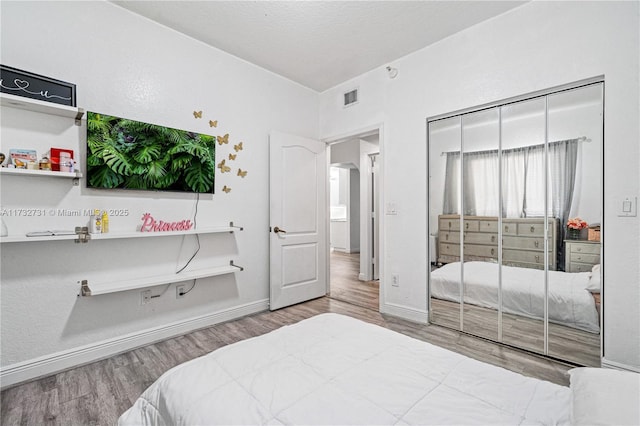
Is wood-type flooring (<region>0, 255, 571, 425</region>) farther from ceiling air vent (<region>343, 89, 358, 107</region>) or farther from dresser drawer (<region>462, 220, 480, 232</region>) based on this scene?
ceiling air vent (<region>343, 89, 358, 107</region>)

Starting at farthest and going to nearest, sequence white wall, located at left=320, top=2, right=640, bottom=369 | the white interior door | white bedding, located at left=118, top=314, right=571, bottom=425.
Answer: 1. the white interior door
2. white wall, located at left=320, top=2, right=640, bottom=369
3. white bedding, located at left=118, top=314, right=571, bottom=425

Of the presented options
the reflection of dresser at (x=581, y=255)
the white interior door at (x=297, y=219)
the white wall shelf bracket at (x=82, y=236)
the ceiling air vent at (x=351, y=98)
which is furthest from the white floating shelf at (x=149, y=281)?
the reflection of dresser at (x=581, y=255)

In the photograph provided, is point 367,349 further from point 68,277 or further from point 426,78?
point 426,78

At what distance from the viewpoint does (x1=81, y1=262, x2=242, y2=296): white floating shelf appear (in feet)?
7.24

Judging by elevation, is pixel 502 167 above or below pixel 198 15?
below

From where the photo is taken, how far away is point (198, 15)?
2.52 m

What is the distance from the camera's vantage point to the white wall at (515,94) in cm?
197

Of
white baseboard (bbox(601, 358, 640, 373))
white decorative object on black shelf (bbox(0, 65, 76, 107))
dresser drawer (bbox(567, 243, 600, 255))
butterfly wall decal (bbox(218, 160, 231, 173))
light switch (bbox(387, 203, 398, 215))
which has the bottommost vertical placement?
white baseboard (bbox(601, 358, 640, 373))

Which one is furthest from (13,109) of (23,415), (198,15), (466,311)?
(466,311)

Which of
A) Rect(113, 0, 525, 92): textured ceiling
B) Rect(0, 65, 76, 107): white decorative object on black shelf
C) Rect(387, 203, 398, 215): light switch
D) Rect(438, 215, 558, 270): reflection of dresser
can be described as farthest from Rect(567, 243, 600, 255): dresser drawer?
Rect(0, 65, 76, 107): white decorative object on black shelf

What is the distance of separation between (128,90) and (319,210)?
2370 millimetres

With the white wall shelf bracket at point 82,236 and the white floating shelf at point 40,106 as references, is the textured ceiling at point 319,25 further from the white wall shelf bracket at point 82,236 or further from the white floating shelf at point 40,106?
the white wall shelf bracket at point 82,236

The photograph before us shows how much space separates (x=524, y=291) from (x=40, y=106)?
150 inches

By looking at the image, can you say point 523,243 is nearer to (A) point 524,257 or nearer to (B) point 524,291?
(A) point 524,257
